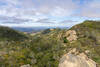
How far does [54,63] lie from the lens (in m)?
30.3

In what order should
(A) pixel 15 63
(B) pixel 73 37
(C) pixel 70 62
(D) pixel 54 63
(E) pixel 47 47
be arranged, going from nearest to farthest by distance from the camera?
(C) pixel 70 62 < (D) pixel 54 63 < (A) pixel 15 63 < (E) pixel 47 47 < (B) pixel 73 37

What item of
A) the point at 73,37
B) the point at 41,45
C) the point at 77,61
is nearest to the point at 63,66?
the point at 77,61

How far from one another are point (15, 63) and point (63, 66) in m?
17.5

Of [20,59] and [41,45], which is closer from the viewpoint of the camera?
[20,59]

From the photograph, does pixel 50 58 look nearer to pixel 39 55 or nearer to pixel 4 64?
pixel 39 55

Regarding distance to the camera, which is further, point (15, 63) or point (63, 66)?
point (15, 63)

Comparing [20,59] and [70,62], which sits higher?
[70,62]

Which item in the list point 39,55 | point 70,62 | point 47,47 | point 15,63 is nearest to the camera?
point 70,62

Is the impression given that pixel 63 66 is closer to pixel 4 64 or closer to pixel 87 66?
pixel 87 66

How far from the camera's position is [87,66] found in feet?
77.3

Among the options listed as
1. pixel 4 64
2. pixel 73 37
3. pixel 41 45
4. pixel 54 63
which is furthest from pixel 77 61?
pixel 73 37

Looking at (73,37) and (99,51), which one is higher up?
(73,37)

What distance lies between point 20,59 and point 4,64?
214 inches

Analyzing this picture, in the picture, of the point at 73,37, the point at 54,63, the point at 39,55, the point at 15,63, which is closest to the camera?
the point at 54,63
